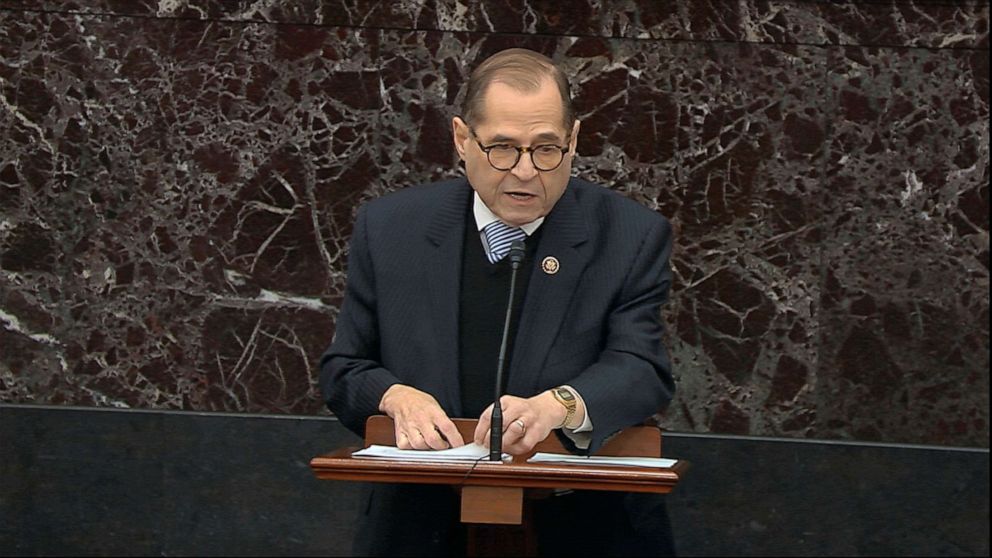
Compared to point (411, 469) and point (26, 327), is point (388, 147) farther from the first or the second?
point (411, 469)

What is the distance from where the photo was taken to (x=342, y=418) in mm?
4012

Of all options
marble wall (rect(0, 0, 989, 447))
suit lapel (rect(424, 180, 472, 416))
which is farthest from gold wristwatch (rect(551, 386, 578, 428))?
marble wall (rect(0, 0, 989, 447))

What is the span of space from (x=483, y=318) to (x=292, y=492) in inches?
91.3

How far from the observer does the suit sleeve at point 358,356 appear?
3.91 metres

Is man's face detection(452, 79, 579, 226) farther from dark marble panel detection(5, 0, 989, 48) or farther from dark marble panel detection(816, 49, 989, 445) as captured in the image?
dark marble panel detection(816, 49, 989, 445)

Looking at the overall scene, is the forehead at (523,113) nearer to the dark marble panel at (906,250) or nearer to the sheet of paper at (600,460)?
the sheet of paper at (600,460)

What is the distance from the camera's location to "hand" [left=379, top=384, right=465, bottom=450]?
3.57m

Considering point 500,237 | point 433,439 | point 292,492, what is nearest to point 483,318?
point 500,237

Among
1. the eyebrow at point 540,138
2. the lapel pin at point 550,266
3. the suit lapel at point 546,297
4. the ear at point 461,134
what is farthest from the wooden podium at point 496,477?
the ear at point 461,134

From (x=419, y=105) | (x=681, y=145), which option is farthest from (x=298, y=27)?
(x=681, y=145)

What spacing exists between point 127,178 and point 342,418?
235 centimetres

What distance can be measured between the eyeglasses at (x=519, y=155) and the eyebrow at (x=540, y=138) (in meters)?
0.01

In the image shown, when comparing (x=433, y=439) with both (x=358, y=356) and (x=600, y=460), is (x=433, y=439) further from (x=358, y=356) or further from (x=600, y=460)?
(x=358, y=356)

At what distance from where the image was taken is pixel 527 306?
395 centimetres
